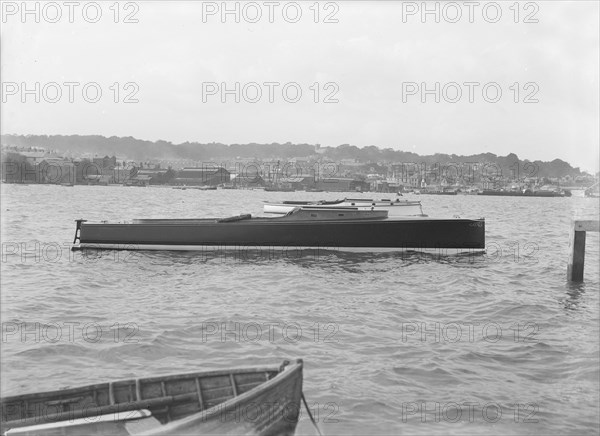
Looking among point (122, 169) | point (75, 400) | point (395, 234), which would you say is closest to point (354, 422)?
point (75, 400)

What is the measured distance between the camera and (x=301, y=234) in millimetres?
29203

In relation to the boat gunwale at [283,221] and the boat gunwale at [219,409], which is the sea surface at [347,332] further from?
the boat gunwale at [219,409]

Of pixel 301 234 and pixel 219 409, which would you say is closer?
pixel 219 409

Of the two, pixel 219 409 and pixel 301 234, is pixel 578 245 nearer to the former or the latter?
pixel 301 234

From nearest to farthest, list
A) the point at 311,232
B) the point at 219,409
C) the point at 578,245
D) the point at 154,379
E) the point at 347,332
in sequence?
the point at 219,409, the point at 154,379, the point at 347,332, the point at 578,245, the point at 311,232

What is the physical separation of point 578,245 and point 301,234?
1150cm

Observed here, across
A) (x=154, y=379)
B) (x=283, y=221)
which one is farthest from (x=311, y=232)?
(x=154, y=379)

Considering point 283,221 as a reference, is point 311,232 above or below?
below

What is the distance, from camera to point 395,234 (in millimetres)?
29094

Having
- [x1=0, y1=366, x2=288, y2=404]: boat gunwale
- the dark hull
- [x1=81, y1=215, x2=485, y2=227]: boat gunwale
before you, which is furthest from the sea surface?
[x1=81, y1=215, x2=485, y2=227]: boat gunwale

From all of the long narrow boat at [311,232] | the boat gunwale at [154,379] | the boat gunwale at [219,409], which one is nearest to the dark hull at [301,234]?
the long narrow boat at [311,232]

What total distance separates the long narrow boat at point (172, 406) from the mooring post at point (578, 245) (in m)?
16.3

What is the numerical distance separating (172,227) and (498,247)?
733 inches

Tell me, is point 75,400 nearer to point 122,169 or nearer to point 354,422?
point 354,422
